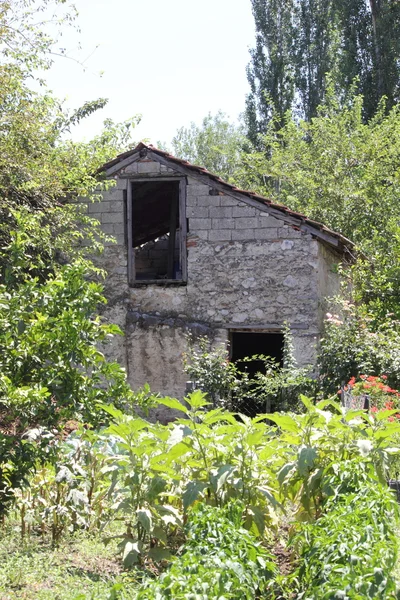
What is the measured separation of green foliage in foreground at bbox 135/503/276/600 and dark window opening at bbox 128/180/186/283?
819 centimetres

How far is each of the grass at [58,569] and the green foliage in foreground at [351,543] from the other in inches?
42.5

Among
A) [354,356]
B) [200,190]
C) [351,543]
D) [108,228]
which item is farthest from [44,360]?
[108,228]

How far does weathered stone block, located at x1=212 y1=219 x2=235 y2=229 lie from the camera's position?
11.5 m

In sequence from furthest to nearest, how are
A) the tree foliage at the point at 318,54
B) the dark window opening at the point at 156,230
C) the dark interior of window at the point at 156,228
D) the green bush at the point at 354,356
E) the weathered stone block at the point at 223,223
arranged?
the tree foliage at the point at 318,54
the dark interior of window at the point at 156,228
the dark window opening at the point at 156,230
the weathered stone block at the point at 223,223
the green bush at the point at 354,356

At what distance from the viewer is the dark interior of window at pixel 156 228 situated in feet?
42.4

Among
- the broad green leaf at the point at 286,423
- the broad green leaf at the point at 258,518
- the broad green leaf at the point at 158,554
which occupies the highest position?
the broad green leaf at the point at 286,423

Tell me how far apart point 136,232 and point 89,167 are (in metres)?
2.59

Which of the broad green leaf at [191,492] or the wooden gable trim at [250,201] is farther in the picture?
the wooden gable trim at [250,201]

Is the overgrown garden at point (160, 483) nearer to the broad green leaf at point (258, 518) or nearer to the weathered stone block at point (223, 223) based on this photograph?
the broad green leaf at point (258, 518)

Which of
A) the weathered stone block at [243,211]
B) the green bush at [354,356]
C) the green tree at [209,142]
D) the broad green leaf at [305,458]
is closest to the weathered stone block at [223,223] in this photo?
the weathered stone block at [243,211]

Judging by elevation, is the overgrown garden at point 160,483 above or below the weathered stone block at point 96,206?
below

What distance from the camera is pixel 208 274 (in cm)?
1155

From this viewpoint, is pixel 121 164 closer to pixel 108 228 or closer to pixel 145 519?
pixel 108 228

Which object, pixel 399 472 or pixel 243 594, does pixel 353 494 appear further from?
pixel 399 472
